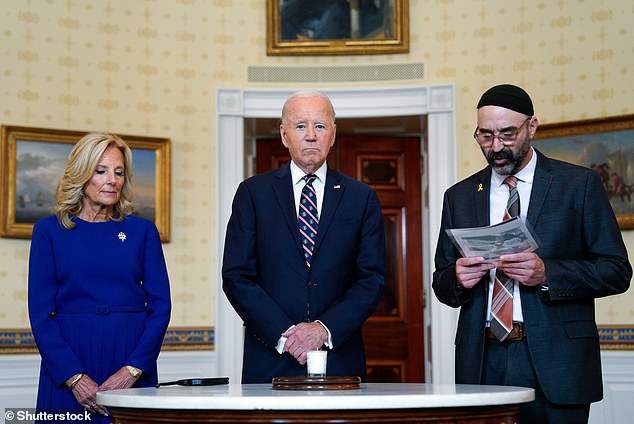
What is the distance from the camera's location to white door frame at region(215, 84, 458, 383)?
22.1 ft

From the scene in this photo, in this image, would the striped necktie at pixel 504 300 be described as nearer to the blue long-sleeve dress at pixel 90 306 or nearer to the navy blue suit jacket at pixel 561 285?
the navy blue suit jacket at pixel 561 285

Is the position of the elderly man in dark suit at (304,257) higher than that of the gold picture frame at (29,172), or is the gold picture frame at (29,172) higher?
the gold picture frame at (29,172)

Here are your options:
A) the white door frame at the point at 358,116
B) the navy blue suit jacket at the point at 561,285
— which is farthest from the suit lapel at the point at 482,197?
the white door frame at the point at 358,116

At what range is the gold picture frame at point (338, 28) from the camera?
698cm

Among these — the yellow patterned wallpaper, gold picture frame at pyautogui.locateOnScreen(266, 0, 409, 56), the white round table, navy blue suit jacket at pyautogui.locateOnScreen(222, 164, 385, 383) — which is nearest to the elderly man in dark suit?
navy blue suit jacket at pyautogui.locateOnScreen(222, 164, 385, 383)

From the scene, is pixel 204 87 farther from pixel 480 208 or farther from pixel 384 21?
pixel 480 208

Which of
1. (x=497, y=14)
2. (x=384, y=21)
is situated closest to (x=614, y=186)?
(x=497, y=14)

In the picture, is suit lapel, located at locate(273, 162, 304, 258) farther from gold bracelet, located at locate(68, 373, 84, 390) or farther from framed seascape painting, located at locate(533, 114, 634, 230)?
framed seascape painting, located at locate(533, 114, 634, 230)

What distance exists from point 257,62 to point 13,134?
74.6 inches

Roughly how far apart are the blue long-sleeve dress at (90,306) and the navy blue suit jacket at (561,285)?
125 cm

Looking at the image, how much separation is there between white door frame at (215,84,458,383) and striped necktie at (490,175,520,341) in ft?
10.4

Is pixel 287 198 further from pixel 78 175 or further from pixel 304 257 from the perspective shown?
pixel 78 175

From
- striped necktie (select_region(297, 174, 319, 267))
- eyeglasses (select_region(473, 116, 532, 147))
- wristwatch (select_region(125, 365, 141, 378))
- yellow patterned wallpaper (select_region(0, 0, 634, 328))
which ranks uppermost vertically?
yellow patterned wallpaper (select_region(0, 0, 634, 328))

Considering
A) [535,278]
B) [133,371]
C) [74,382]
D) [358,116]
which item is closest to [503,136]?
[535,278]
